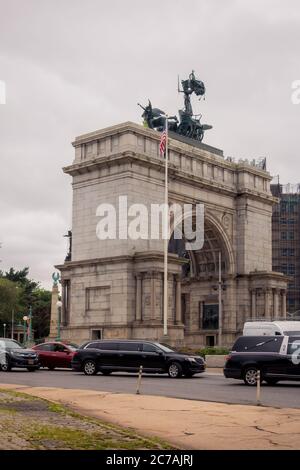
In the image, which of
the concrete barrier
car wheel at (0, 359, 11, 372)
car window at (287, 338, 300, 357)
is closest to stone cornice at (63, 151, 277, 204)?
the concrete barrier

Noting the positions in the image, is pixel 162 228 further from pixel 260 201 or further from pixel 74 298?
pixel 260 201

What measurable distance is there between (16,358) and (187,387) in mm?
10768

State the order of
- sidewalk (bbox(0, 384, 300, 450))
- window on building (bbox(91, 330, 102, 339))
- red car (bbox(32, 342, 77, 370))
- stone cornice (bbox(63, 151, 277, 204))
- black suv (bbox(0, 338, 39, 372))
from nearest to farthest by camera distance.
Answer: sidewalk (bbox(0, 384, 300, 450)) < black suv (bbox(0, 338, 39, 372)) < red car (bbox(32, 342, 77, 370)) < window on building (bbox(91, 330, 102, 339)) < stone cornice (bbox(63, 151, 277, 204))

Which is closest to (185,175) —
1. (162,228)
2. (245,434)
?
(162,228)

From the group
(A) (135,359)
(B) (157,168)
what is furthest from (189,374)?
Answer: (B) (157,168)

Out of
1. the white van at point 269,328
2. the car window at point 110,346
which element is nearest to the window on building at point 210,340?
the white van at point 269,328

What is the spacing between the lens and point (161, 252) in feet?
156

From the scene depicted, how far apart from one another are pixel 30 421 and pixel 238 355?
12.5 meters

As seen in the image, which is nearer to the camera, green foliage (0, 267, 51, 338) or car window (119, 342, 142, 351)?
car window (119, 342, 142, 351)

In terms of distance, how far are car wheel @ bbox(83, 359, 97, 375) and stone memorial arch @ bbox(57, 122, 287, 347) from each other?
647 inches

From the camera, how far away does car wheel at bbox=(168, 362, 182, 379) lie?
27.4 meters

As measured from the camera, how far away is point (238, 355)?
2412 cm

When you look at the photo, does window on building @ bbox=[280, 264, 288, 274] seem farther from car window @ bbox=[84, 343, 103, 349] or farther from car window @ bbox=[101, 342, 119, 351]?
car window @ bbox=[101, 342, 119, 351]

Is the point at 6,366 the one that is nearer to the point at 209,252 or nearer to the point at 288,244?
the point at 209,252
